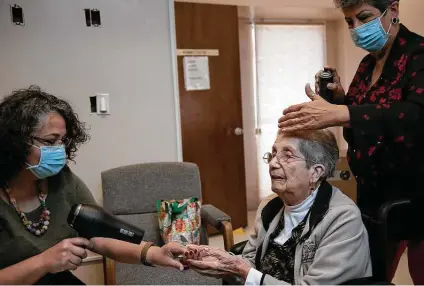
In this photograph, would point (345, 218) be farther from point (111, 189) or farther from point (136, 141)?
point (136, 141)

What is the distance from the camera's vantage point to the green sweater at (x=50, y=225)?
1.35 m

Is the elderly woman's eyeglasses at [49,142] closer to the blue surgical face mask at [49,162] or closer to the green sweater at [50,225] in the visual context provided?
the blue surgical face mask at [49,162]

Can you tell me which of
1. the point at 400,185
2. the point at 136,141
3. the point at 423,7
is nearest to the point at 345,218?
the point at 400,185

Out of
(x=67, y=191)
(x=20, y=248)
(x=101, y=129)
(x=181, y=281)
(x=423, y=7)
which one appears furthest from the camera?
(x=423, y=7)

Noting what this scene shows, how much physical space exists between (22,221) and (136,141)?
125 centimetres

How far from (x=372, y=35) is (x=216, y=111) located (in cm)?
234

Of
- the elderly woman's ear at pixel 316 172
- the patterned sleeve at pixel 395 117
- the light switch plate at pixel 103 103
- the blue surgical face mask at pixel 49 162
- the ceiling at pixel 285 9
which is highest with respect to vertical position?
the ceiling at pixel 285 9

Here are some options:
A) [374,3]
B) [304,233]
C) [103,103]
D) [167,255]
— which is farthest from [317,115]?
[103,103]

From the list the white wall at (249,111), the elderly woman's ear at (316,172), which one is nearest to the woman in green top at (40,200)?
the elderly woman's ear at (316,172)

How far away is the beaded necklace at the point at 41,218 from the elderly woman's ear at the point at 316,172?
0.96 m

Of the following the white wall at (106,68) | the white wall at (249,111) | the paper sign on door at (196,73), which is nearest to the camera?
the white wall at (106,68)

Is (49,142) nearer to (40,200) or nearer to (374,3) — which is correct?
(40,200)

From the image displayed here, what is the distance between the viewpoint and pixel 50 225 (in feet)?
4.82

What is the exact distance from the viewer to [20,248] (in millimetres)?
1362
